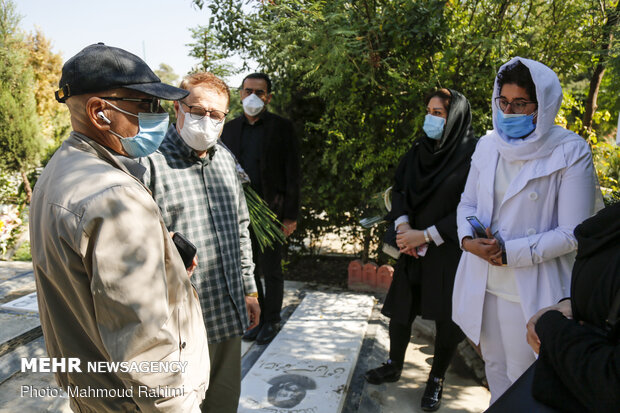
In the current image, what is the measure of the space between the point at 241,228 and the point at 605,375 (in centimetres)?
179

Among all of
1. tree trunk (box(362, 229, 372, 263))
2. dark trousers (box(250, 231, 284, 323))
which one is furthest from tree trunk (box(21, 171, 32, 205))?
tree trunk (box(362, 229, 372, 263))

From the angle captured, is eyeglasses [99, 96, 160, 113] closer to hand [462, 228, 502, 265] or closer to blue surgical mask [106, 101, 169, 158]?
blue surgical mask [106, 101, 169, 158]

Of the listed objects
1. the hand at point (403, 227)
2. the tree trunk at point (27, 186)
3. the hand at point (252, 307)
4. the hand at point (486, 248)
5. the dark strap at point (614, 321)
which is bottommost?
the tree trunk at point (27, 186)

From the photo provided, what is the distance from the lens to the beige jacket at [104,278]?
115 centimetres

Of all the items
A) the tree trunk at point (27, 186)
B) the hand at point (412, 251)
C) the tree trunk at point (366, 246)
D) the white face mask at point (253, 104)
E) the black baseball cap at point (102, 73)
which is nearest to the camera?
the black baseball cap at point (102, 73)

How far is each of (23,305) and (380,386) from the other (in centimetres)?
349

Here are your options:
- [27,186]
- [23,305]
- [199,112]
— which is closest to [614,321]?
[199,112]

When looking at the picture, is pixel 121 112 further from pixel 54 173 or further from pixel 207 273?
pixel 207 273

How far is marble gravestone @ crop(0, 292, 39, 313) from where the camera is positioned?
13.1 ft

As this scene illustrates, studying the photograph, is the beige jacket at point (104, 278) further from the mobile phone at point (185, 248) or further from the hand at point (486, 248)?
the hand at point (486, 248)

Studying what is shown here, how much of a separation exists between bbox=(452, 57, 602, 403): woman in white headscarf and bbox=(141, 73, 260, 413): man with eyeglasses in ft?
4.12

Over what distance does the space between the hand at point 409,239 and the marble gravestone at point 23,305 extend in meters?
3.50

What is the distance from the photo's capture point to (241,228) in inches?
95.1

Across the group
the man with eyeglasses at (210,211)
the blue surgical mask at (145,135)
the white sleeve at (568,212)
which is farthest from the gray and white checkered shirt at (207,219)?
the white sleeve at (568,212)
